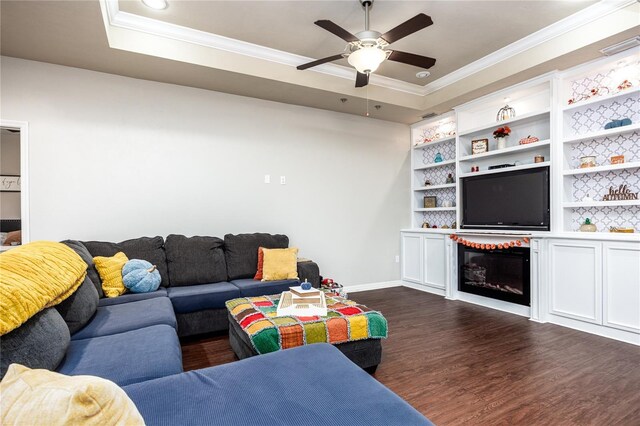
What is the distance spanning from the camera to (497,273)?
13.3 feet

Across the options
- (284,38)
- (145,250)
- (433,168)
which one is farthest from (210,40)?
(433,168)

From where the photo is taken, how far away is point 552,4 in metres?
2.87

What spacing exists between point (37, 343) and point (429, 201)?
5.07 meters

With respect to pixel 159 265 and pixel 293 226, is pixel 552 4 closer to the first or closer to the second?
pixel 293 226

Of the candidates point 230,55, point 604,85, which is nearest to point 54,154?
point 230,55

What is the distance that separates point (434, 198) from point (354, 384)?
450 cm

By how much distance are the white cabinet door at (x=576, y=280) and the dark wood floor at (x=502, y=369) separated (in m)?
0.23

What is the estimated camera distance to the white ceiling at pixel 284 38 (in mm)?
2774

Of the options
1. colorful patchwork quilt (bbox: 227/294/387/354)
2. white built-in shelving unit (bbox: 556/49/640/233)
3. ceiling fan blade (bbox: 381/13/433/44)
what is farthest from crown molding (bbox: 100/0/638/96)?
colorful patchwork quilt (bbox: 227/294/387/354)

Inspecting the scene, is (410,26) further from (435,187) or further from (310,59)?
(435,187)

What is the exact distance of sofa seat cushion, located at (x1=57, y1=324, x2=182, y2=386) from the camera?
4.74 ft

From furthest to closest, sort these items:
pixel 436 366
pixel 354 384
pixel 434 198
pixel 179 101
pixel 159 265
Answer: pixel 434 198 < pixel 179 101 < pixel 159 265 < pixel 436 366 < pixel 354 384

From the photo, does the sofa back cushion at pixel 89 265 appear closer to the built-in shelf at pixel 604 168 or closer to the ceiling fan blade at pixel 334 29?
the ceiling fan blade at pixel 334 29

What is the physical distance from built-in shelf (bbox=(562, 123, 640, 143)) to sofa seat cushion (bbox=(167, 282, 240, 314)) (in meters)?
3.87
